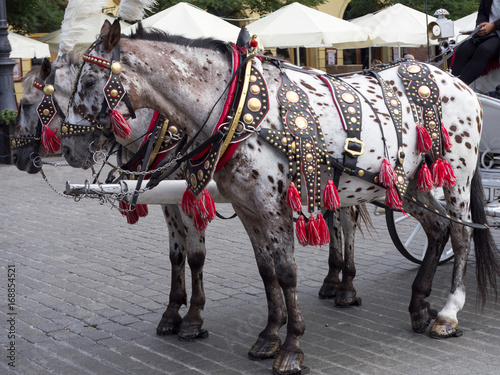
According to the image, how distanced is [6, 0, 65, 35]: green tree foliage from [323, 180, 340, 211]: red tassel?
46.2 feet

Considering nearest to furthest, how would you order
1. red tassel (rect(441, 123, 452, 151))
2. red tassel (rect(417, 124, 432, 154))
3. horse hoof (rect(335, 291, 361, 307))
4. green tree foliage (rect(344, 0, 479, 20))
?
red tassel (rect(417, 124, 432, 154)), red tassel (rect(441, 123, 452, 151)), horse hoof (rect(335, 291, 361, 307)), green tree foliage (rect(344, 0, 479, 20))

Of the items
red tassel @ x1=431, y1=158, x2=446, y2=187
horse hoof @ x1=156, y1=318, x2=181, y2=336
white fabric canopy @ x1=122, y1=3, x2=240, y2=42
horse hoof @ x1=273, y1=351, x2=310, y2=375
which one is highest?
red tassel @ x1=431, y1=158, x2=446, y2=187

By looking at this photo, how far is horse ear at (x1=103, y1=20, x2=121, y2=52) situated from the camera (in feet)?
12.3

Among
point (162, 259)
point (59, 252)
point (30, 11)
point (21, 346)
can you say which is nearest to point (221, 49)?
point (21, 346)

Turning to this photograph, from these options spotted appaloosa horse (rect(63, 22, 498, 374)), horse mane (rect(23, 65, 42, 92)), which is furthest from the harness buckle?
horse mane (rect(23, 65, 42, 92))

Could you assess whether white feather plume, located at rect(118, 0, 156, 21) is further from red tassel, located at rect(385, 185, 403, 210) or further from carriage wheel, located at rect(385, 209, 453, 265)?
carriage wheel, located at rect(385, 209, 453, 265)

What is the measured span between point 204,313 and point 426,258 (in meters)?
1.54

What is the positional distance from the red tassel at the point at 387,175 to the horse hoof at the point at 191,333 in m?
1.47

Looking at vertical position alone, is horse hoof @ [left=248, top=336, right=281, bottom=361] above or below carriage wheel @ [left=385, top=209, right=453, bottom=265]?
above

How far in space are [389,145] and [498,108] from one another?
1.35 meters

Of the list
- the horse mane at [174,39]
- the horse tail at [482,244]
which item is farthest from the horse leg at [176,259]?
the horse tail at [482,244]

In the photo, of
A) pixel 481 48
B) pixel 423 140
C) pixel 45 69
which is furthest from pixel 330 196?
pixel 481 48

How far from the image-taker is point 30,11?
1709 cm

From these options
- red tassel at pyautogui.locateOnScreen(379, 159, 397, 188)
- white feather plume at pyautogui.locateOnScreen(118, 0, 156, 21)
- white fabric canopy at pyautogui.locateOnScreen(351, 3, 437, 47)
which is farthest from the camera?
white fabric canopy at pyautogui.locateOnScreen(351, 3, 437, 47)
